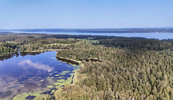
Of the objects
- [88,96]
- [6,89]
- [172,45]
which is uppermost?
[172,45]

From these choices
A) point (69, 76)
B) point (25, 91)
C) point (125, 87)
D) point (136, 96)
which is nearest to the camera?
point (136, 96)

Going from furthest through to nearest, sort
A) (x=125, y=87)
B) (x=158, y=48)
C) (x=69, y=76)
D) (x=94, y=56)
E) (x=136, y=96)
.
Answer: (x=158, y=48), (x=94, y=56), (x=69, y=76), (x=125, y=87), (x=136, y=96)

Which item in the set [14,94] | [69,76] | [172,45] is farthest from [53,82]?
[172,45]

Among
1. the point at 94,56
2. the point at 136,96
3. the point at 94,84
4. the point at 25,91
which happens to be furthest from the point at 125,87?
the point at 94,56

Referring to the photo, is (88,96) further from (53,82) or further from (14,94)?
(14,94)

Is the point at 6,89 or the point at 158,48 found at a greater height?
the point at 158,48

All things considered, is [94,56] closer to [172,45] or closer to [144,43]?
[144,43]

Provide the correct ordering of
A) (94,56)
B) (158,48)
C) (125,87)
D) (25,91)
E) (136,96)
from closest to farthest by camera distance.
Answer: (136,96) → (125,87) → (25,91) → (94,56) → (158,48)

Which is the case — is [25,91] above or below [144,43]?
below

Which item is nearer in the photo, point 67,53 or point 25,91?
point 25,91
